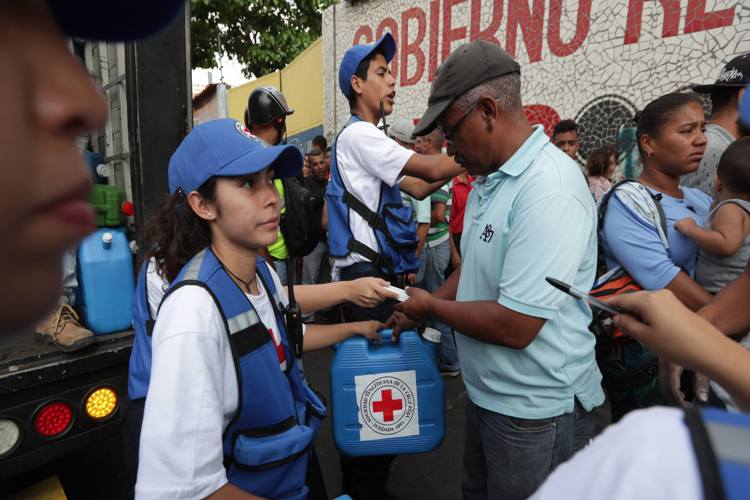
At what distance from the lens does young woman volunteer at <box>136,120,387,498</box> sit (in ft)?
3.30

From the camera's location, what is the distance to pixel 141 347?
1618mm

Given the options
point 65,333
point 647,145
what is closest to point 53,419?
point 65,333

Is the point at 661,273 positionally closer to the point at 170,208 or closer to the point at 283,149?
the point at 283,149

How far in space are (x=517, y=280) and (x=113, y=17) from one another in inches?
46.6

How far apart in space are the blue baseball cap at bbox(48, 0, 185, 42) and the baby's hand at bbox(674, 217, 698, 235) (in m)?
2.03

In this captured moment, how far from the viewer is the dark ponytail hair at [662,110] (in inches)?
77.4

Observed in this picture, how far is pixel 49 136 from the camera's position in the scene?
32 centimetres

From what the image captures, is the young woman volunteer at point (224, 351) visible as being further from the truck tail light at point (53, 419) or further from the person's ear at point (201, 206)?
the truck tail light at point (53, 419)

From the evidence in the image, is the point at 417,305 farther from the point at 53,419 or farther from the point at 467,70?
the point at 53,419

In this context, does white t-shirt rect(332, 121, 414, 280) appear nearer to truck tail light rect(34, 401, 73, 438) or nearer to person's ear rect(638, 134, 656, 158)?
person's ear rect(638, 134, 656, 158)

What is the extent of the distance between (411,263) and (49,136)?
7.71ft

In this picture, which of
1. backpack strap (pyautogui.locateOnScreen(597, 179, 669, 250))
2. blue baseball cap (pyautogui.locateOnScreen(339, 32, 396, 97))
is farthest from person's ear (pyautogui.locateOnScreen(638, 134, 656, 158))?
blue baseball cap (pyautogui.locateOnScreen(339, 32, 396, 97))

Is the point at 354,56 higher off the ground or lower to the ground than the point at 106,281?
higher

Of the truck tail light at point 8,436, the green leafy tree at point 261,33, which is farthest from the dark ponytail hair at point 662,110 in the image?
the green leafy tree at point 261,33
